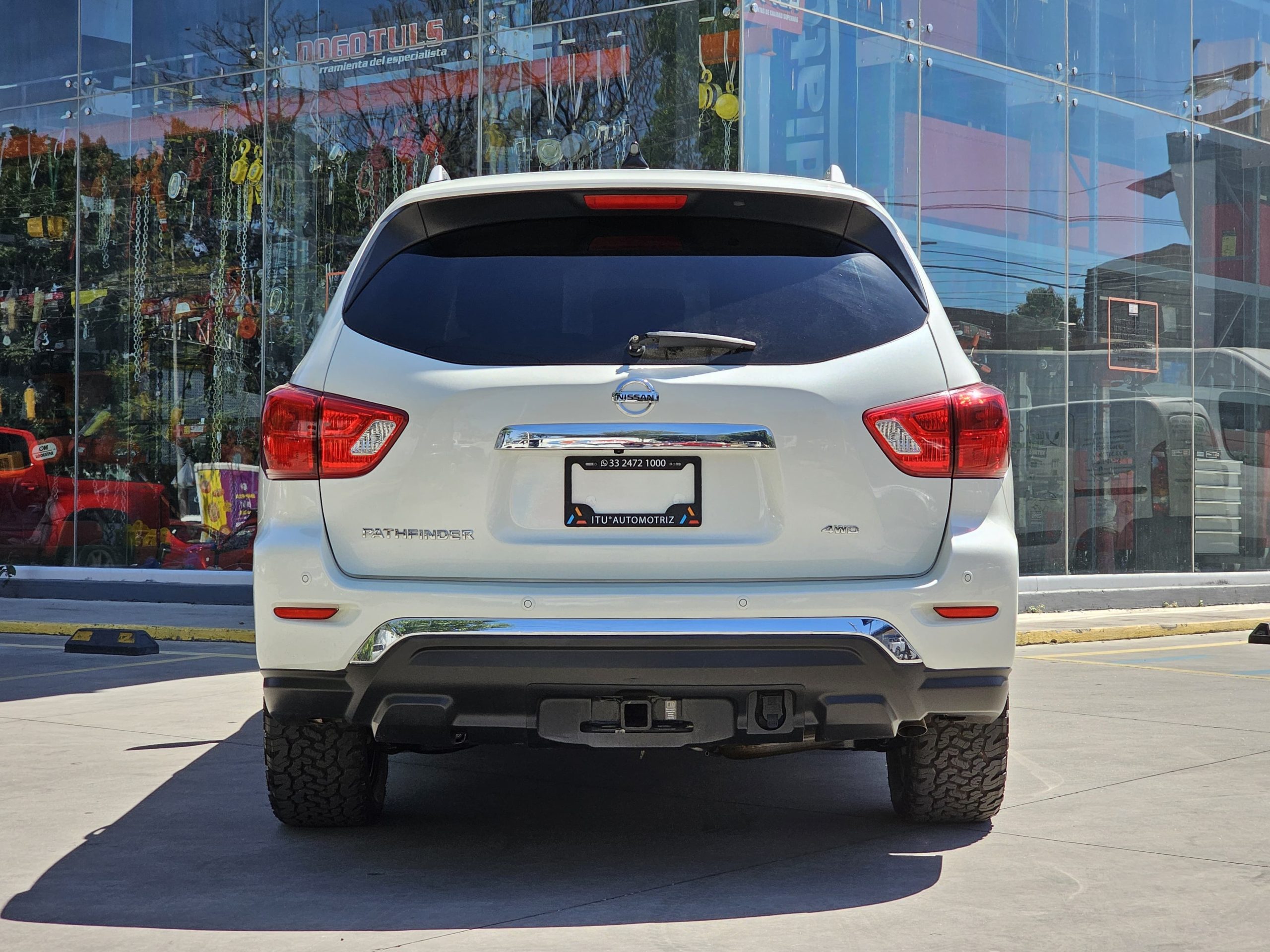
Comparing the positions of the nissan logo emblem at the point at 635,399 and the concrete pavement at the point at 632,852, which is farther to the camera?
the nissan logo emblem at the point at 635,399

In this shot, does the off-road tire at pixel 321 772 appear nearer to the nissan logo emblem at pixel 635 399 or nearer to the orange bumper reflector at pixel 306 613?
the orange bumper reflector at pixel 306 613

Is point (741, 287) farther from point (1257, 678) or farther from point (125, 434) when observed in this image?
point (125, 434)

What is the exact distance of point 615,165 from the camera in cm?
1411

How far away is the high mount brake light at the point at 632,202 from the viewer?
4336 mm

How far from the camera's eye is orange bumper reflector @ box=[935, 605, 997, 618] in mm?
4090

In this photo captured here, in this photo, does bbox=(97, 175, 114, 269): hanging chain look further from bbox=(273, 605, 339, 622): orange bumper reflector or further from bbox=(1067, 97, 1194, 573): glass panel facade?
bbox=(273, 605, 339, 622): orange bumper reflector

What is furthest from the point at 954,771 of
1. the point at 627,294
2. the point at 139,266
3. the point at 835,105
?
the point at 139,266

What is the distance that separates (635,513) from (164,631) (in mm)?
9223

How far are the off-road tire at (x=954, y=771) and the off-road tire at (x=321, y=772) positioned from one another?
175cm

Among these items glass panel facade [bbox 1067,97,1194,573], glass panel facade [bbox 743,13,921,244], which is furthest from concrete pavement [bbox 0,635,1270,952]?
glass panel facade [bbox 1067,97,1194,573]

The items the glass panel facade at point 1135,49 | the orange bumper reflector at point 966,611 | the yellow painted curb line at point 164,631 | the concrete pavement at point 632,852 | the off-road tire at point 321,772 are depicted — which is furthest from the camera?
the glass panel facade at point 1135,49

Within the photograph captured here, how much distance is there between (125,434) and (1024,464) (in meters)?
10.3

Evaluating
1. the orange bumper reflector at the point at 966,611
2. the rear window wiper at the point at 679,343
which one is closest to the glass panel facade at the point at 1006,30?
the rear window wiper at the point at 679,343

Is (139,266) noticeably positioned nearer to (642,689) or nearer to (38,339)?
(38,339)
